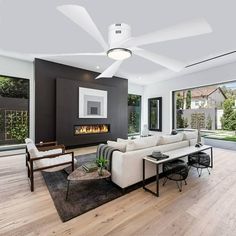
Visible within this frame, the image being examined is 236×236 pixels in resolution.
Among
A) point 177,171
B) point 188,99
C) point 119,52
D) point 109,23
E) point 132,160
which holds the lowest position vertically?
point 177,171

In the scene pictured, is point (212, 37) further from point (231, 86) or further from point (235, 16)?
point (231, 86)

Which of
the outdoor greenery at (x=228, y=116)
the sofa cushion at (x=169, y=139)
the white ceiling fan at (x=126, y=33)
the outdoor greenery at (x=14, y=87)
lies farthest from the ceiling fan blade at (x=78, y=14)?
the outdoor greenery at (x=228, y=116)

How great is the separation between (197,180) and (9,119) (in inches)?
219

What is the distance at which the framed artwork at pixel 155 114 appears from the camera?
749cm

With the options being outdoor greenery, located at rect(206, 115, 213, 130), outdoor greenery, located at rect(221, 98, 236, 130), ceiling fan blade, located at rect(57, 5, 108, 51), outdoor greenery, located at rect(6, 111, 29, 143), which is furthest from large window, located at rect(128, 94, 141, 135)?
ceiling fan blade, located at rect(57, 5, 108, 51)

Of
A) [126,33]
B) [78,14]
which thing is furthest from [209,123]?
[78,14]

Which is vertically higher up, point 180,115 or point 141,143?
point 180,115

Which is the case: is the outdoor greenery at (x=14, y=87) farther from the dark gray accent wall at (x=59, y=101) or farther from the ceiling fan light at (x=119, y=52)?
the ceiling fan light at (x=119, y=52)

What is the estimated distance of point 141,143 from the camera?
→ 2.74 m

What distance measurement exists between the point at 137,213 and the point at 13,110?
493 centimetres

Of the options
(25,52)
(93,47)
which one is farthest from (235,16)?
(25,52)

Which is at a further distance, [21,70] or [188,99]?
[188,99]

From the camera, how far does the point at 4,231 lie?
5.47 ft

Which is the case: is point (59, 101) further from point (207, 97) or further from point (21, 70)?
point (207, 97)
